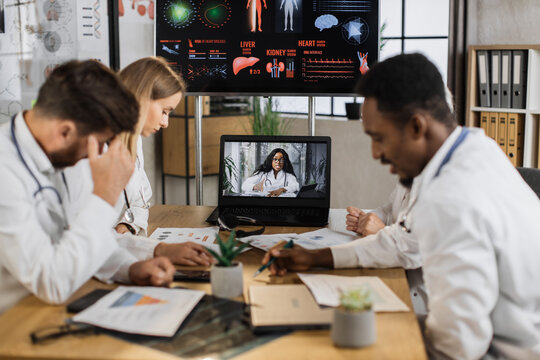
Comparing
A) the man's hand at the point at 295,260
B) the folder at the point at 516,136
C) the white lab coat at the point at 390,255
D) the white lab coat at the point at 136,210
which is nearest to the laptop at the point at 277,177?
the white lab coat at the point at 136,210

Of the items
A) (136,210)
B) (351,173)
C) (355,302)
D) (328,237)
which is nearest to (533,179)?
(328,237)

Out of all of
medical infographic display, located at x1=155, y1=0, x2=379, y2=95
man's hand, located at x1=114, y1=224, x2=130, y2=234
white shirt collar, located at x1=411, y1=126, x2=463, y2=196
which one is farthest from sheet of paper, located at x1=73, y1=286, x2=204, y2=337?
medical infographic display, located at x1=155, y1=0, x2=379, y2=95

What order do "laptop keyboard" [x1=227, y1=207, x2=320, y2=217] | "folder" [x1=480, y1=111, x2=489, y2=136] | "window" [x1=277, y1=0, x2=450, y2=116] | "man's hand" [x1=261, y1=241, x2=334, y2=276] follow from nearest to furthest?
"man's hand" [x1=261, y1=241, x2=334, y2=276] < "laptop keyboard" [x1=227, y1=207, x2=320, y2=217] < "folder" [x1=480, y1=111, x2=489, y2=136] < "window" [x1=277, y1=0, x2=450, y2=116]

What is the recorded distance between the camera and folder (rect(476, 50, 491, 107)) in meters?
4.18

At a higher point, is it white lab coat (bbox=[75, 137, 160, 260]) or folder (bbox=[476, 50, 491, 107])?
folder (bbox=[476, 50, 491, 107])

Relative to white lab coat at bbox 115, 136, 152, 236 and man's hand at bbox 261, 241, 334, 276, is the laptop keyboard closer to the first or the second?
white lab coat at bbox 115, 136, 152, 236

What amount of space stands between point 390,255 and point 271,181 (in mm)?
832

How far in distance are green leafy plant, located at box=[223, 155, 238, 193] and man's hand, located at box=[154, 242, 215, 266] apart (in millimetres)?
732

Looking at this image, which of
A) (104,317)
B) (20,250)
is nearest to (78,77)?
(20,250)

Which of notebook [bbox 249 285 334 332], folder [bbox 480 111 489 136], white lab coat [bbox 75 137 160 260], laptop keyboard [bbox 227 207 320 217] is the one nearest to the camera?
notebook [bbox 249 285 334 332]

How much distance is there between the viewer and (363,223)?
87.2 inches

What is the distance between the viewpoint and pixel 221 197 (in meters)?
2.56

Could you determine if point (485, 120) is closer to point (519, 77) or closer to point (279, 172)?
point (519, 77)

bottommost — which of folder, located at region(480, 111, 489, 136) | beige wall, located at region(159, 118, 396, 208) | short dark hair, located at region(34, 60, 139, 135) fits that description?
beige wall, located at region(159, 118, 396, 208)
